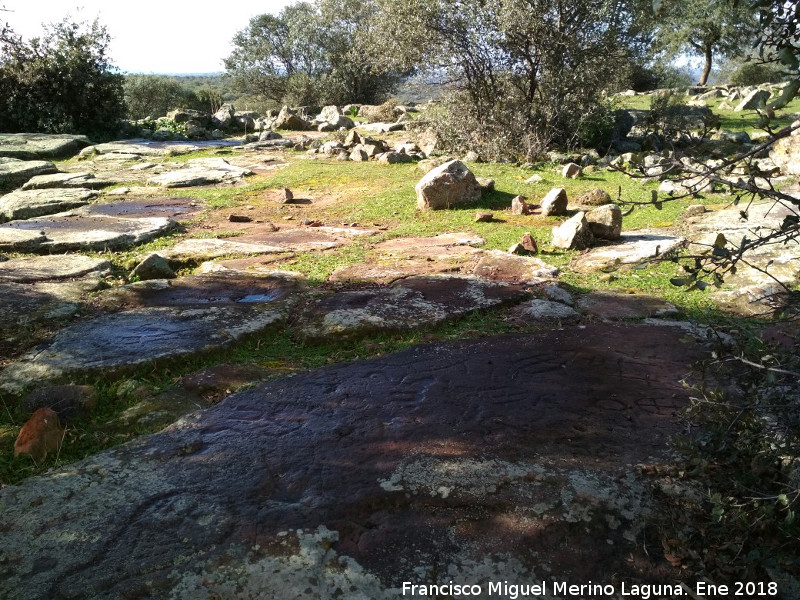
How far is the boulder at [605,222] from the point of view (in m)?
5.25

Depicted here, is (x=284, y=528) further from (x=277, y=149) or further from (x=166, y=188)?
(x=277, y=149)

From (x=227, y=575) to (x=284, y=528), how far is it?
23 centimetres

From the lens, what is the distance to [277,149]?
14.0 meters

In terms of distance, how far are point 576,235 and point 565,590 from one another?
12.8 ft

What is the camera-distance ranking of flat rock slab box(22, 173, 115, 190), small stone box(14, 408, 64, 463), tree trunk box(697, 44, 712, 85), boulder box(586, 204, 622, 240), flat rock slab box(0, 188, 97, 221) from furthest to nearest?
tree trunk box(697, 44, 712, 85) < flat rock slab box(22, 173, 115, 190) < flat rock slab box(0, 188, 97, 221) < boulder box(586, 204, 622, 240) < small stone box(14, 408, 64, 463)

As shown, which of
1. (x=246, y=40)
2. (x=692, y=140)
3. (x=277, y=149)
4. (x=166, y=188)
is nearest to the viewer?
(x=692, y=140)

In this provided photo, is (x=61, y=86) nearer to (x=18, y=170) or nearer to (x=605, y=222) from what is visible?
(x=18, y=170)

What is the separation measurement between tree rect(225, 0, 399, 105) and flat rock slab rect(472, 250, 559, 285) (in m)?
20.4

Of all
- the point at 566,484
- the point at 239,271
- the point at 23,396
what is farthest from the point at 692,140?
the point at 239,271

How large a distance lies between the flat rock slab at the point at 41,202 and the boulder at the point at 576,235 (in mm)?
5684

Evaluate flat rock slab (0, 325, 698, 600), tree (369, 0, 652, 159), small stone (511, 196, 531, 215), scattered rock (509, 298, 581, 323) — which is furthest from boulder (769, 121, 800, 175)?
flat rock slab (0, 325, 698, 600)

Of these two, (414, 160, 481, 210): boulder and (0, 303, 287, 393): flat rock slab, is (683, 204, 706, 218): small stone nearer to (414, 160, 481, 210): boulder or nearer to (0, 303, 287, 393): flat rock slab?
(414, 160, 481, 210): boulder

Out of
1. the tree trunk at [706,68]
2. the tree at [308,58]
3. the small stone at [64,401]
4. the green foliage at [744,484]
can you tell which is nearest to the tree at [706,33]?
the tree trunk at [706,68]

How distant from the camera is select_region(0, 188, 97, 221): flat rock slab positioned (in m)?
6.75
